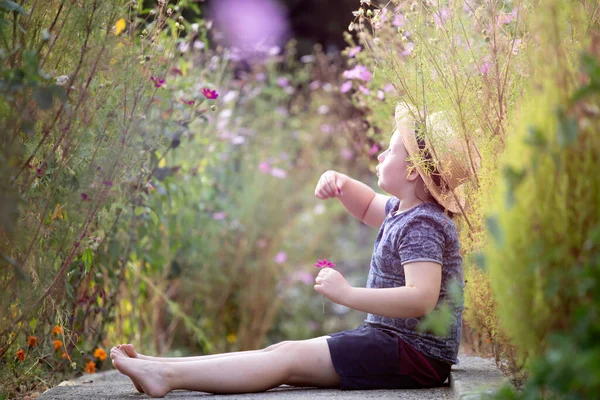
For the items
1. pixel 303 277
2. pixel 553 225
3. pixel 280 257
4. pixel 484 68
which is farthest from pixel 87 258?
pixel 303 277

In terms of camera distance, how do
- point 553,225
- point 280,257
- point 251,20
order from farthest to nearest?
point 251,20 < point 280,257 < point 553,225

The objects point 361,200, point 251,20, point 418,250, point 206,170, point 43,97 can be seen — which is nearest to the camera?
point 43,97

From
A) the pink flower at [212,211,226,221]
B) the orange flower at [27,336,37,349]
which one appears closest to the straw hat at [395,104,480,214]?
the orange flower at [27,336,37,349]

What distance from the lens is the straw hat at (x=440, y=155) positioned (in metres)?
2.24

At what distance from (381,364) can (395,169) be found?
2.16ft

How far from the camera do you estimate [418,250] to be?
7.24 feet

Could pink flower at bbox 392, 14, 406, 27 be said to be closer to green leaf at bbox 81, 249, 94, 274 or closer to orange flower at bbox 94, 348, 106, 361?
green leaf at bbox 81, 249, 94, 274

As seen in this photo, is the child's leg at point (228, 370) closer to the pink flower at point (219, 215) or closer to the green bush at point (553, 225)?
the green bush at point (553, 225)

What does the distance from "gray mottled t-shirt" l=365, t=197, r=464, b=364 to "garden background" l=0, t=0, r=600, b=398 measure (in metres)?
0.08

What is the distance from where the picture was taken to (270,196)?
550cm

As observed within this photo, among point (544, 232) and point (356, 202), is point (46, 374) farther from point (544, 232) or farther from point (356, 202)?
point (544, 232)

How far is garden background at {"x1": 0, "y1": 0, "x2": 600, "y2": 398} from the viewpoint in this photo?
4.04ft

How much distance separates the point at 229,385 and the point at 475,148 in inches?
42.7

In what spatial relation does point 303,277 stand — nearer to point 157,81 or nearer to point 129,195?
point 129,195
